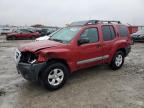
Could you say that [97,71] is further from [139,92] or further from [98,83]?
[139,92]

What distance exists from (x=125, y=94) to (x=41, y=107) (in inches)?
85.6

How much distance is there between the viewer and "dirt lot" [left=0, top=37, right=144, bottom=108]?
4980mm

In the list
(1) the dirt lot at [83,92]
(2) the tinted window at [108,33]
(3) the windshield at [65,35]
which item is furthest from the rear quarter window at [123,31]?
(3) the windshield at [65,35]

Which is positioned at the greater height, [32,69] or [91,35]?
[91,35]

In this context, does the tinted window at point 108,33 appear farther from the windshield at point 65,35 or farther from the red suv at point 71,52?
the windshield at point 65,35

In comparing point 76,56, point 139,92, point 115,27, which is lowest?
point 139,92

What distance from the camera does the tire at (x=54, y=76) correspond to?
18.6ft

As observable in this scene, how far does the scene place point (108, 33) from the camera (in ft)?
25.0

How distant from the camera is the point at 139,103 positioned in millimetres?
4973

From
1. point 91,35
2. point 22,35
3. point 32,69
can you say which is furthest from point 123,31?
point 22,35

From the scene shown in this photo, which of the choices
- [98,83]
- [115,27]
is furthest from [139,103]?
[115,27]

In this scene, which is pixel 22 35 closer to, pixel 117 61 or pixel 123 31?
pixel 123 31

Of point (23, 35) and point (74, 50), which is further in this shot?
point (23, 35)

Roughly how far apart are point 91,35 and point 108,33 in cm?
94
